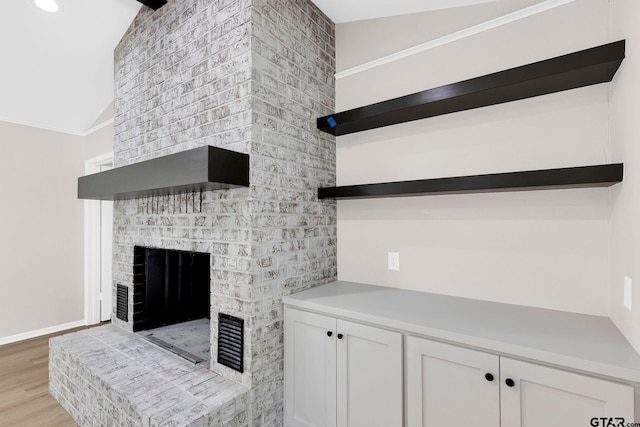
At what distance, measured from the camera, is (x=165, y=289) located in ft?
8.96

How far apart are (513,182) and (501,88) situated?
1.56ft

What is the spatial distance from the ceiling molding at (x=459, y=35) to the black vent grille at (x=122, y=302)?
8.16 feet

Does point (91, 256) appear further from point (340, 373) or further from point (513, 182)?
point (513, 182)

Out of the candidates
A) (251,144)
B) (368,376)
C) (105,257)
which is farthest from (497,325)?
(105,257)

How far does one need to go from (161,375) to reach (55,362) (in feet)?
3.91

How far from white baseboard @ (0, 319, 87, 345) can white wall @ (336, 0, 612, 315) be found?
3733mm

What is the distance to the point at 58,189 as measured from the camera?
3.85 meters

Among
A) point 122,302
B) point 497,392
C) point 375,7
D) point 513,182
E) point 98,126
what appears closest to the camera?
point 497,392

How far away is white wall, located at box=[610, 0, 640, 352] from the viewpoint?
1131 mm

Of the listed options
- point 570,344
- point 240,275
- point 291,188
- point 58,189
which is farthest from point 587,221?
point 58,189

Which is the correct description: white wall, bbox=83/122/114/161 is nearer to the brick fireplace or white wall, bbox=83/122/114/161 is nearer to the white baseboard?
the brick fireplace

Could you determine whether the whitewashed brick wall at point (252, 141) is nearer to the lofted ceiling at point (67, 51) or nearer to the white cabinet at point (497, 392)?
the lofted ceiling at point (67, 51)

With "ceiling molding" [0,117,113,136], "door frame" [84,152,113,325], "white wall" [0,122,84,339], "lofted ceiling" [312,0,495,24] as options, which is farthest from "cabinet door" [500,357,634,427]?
"white wall" [0,122,84,339]

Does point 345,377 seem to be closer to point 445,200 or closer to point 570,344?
point 570,344
